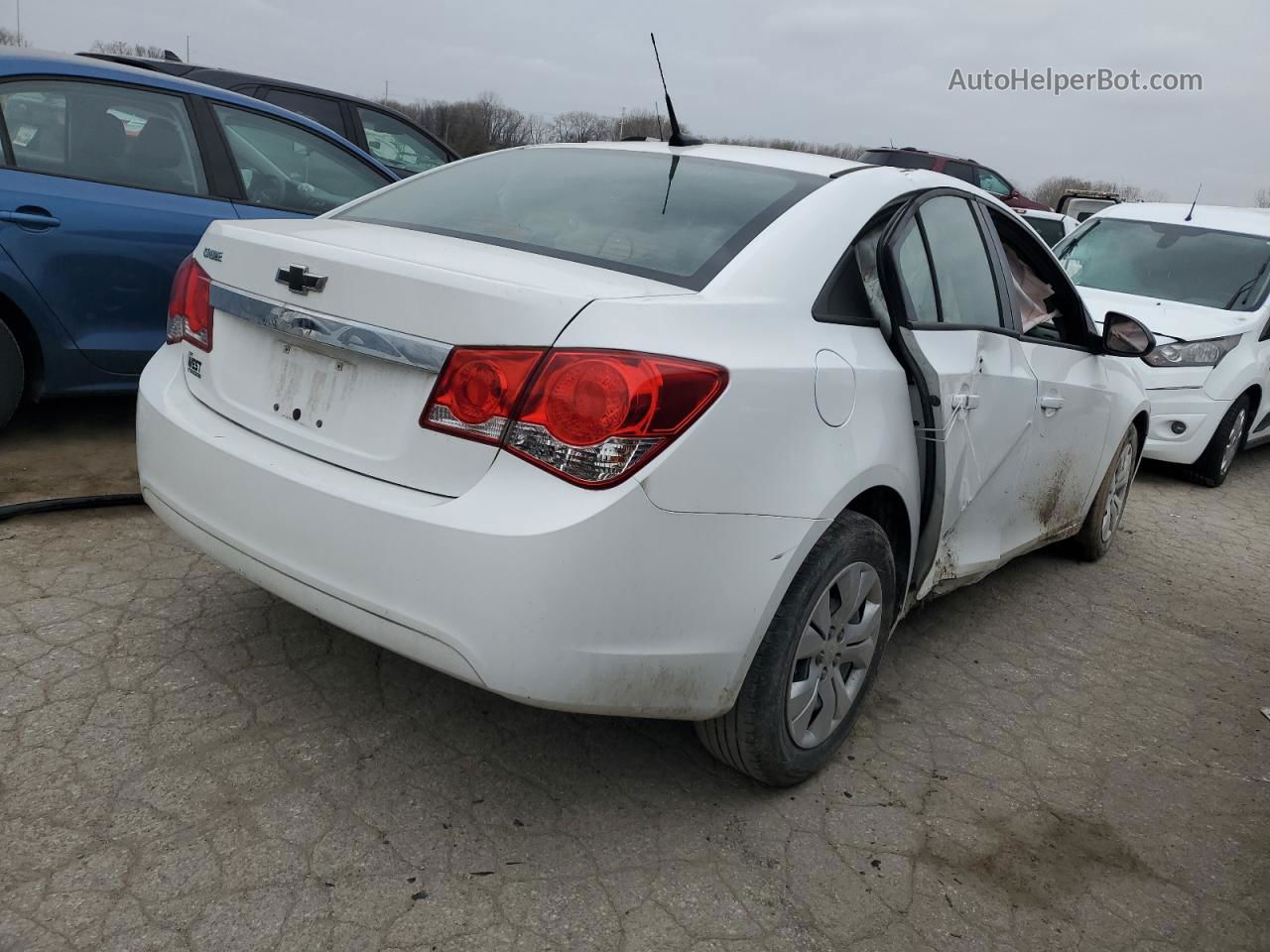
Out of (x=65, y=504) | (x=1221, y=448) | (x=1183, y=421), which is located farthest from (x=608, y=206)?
(x=1221, y=448)

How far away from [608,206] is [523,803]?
4.93 feet

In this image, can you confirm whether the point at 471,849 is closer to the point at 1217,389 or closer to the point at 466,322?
the point at 466,322

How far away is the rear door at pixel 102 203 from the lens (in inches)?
162

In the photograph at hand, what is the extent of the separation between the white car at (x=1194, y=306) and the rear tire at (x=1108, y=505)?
1436 millimetres

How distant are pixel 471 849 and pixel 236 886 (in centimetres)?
47

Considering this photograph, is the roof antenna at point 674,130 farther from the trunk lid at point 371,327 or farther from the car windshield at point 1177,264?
the car windshield at point 1177,264

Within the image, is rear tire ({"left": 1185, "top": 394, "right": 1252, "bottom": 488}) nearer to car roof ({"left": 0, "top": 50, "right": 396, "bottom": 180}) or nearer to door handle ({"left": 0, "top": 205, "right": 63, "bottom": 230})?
car roof ({"left": 0, "top": 50, "right": 396, "bottom": 180})

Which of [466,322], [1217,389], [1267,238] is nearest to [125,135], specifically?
[466,322]

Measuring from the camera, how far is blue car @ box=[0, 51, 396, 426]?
13.5 ft

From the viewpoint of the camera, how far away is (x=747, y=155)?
3.22 metres

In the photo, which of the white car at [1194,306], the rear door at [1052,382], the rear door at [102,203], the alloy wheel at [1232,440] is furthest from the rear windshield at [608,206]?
the alloy wheel at [1232,440]

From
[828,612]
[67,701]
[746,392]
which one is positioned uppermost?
[746,392]

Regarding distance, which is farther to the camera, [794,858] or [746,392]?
[794,858]

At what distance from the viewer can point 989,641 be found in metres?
3.87
